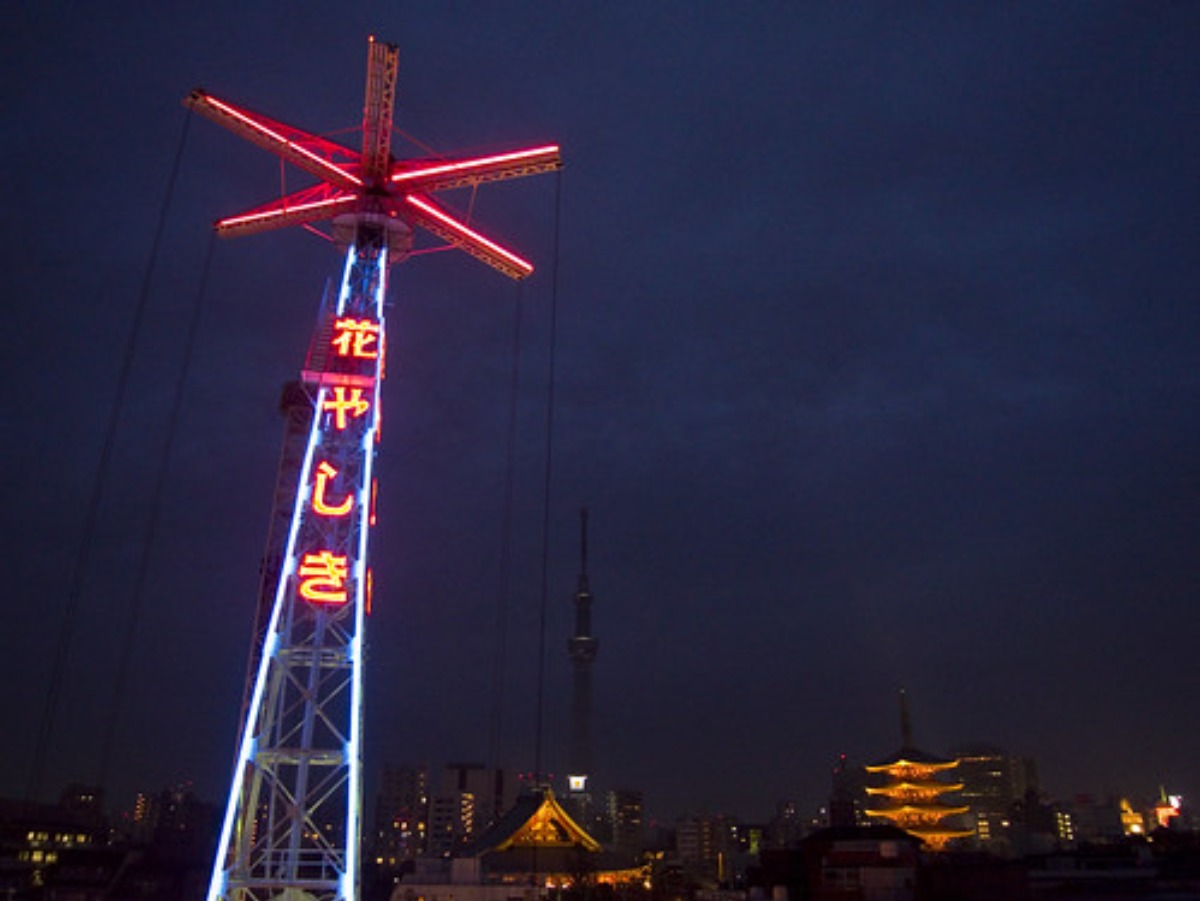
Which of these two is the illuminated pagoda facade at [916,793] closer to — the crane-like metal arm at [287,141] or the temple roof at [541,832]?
the temple roof at [541,832]

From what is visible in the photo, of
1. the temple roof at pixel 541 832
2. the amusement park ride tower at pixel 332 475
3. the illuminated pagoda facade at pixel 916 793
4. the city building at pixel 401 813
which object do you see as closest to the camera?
the amusement park ride tower at pixel 332 475

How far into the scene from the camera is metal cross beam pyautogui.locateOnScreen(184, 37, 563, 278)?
32.4 m

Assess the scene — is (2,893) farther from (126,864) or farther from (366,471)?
(366,471)

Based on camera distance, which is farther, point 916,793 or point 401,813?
point 401,813

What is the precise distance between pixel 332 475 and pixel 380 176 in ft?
38.2

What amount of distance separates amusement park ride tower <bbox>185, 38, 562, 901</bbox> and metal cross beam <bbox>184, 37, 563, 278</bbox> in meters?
0.04

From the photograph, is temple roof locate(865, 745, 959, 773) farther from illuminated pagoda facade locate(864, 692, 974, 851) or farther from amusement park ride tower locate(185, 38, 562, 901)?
amusement park ride tower locate(185, 38, 562, 901)

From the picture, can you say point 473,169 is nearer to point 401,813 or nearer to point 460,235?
point 460,235

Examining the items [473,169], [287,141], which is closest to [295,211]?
[287,141]

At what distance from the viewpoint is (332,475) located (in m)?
29.5

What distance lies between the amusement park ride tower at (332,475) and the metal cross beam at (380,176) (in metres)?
0.04

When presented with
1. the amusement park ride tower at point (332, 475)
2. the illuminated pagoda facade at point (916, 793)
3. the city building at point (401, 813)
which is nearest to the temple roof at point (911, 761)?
the illuminated pagoda facade at point (916, 793)

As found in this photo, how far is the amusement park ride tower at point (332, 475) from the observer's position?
2573 cm

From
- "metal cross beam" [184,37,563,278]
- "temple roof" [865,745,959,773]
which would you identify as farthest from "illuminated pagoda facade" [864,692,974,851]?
"metal cross beam" [184,37,563,278]
